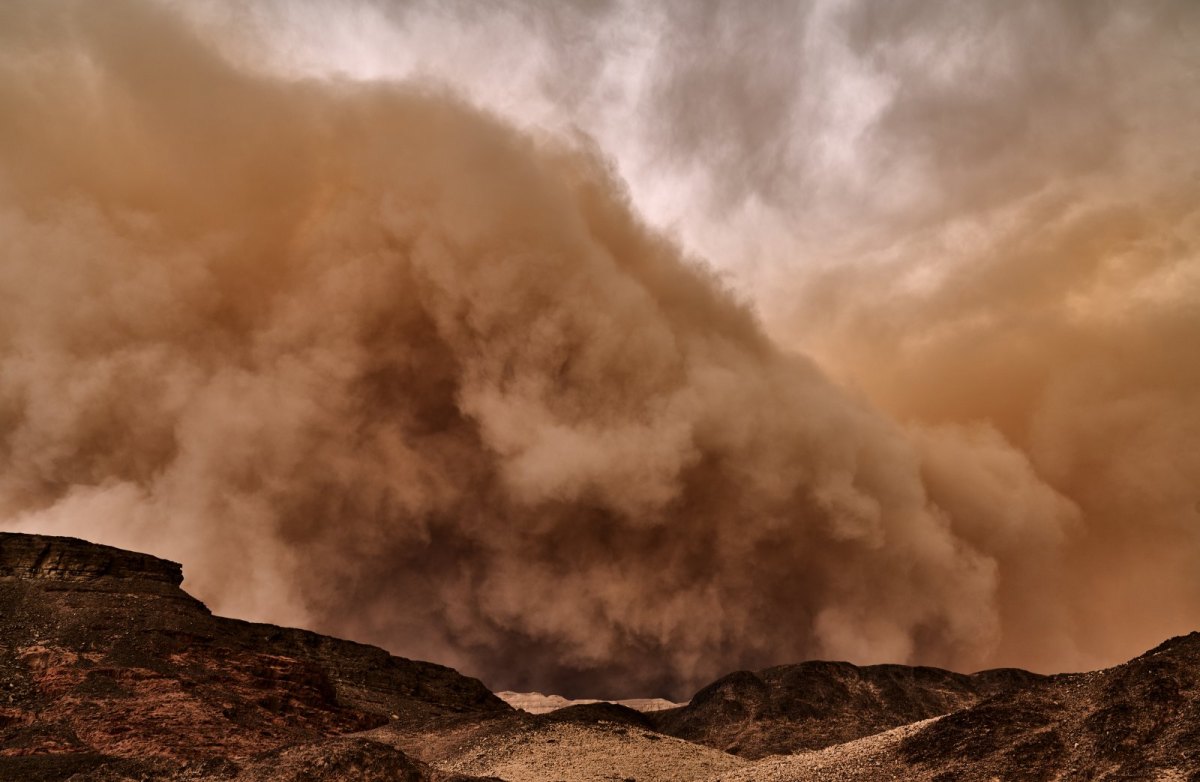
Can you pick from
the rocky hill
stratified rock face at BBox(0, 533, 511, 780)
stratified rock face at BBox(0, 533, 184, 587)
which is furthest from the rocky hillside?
stratified rock face at BBox(0, 533, 184, 587)

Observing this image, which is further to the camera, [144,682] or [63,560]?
[63,560]

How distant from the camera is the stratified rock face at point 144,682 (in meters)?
31.8

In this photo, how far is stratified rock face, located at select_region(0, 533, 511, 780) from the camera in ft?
104

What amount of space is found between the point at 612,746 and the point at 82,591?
3815 cm

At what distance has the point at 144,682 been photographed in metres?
41.8

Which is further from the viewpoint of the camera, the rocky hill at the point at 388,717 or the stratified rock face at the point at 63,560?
the stratified rock face at the point at 63,560

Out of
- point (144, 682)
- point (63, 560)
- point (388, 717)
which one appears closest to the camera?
point (144, 682)

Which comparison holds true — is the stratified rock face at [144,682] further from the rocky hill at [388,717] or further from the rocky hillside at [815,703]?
the rocky hillside at [815,703]

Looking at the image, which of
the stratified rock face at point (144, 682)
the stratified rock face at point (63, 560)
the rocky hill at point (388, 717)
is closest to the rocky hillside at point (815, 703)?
the rocky hill at point (388, 717)

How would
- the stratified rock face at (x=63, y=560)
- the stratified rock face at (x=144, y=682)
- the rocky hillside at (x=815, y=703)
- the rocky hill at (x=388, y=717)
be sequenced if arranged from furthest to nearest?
1. the rocky hillside at (x=815, y=703)
2. the stratified rock face at (x=63, y=560)
3. the stratified rock face at (x=144, y=682)
4. the rocky hill at (x=388, y=717)

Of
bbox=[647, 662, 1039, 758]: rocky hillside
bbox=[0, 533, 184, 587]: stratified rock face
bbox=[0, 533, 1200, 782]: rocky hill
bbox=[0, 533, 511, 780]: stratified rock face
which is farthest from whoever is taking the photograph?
bbox=[647, 662, 1039, 758]: rocky hillside

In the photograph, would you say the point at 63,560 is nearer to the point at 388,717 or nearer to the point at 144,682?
the point at 144,682

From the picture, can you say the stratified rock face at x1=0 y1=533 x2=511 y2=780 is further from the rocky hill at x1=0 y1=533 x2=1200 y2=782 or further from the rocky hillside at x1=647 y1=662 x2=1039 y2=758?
the rocky hillside at x1=647 y1=662 x2=1039 y2=758

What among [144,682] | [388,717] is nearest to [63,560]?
[144,682]
